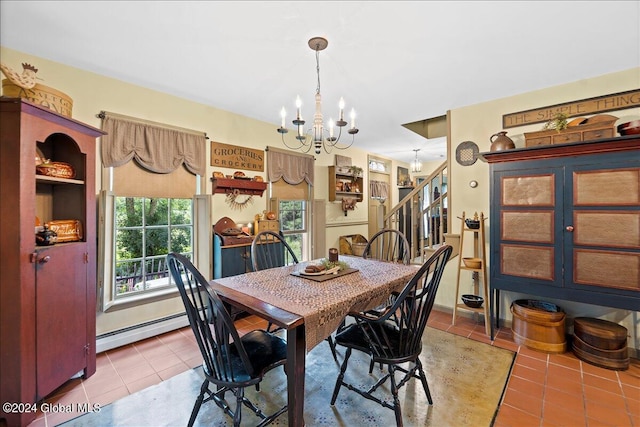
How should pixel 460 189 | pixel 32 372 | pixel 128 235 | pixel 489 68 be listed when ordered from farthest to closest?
1. pixel 460 189
2. pixel 128 235
3. pixel 489 68
4. pixel 32 372

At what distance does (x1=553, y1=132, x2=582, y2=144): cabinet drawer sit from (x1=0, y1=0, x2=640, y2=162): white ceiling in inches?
24.0

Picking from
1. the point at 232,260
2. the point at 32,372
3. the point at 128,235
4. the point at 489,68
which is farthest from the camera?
the point at 232,260

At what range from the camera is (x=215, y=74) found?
2.61m

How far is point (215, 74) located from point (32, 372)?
2.62 metres

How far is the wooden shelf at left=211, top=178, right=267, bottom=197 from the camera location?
11.1 feet

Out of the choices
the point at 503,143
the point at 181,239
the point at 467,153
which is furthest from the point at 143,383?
the point at 467,153

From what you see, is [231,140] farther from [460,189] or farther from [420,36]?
[460,189]

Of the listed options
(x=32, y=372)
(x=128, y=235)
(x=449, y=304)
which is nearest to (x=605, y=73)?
(x=449, y=304)

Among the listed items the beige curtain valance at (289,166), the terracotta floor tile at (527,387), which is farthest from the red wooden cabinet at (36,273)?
the terracotta floor tile at (527,387)

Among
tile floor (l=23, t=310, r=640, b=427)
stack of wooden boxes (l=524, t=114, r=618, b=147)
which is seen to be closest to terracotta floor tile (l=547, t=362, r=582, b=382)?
tile floor (l=23, t=310, r=640, b=427)

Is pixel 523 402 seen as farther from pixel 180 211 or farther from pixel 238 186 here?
pixel 180 211

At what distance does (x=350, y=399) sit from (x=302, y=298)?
0.90 m

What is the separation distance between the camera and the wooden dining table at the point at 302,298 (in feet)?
4.51

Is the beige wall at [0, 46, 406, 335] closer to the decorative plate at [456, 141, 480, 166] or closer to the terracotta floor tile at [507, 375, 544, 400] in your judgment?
the decorative plate at [456, 141, 480, 166]
